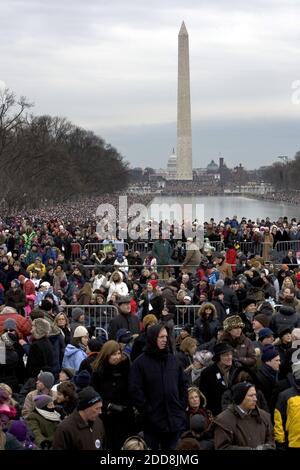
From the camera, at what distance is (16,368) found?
404 inches

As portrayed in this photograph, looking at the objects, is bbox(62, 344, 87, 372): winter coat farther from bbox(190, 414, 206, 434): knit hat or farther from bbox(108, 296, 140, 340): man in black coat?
bbox(190, 414, 206, 434): knit hat

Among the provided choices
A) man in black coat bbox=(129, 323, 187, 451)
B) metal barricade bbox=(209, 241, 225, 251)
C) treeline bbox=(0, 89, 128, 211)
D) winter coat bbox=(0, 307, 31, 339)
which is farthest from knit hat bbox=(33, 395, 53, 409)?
treeline bbox=(0, 89, 128, 211)

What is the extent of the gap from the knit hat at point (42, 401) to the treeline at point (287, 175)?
129m

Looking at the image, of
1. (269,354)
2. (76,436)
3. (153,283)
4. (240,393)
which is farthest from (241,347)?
(153,283)

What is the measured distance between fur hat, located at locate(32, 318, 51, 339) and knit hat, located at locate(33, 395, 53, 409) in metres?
2.05

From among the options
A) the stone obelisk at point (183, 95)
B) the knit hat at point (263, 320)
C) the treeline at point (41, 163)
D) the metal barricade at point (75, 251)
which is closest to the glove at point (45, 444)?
the knit hat at point (263, 320)

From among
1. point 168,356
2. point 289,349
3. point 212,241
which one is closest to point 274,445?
point 168,356

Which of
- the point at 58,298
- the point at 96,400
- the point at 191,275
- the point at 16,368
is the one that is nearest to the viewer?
the point at 96,400

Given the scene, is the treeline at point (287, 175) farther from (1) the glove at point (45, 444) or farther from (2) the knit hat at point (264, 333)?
(1) the glove at point (45, 444)

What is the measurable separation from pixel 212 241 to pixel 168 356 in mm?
19268

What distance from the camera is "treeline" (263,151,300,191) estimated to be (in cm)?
13938

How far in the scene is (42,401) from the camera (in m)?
8.22

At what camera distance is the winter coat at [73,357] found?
10.2 m
